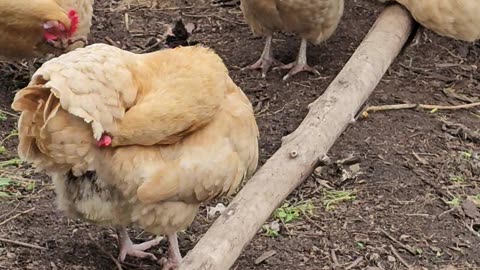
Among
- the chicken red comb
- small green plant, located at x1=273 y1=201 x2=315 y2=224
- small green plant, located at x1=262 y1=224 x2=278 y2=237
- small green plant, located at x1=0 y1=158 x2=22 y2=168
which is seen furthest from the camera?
the chicken red comb

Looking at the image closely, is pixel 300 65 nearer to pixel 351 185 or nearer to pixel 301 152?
pixel 351 185

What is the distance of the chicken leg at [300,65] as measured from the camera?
18.5ft

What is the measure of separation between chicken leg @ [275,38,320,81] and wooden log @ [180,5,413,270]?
2.94ft

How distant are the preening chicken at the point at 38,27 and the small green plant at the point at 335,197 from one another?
183 cm

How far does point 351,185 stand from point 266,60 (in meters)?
1.65

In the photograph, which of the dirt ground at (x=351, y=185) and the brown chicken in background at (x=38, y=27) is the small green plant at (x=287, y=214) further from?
the brown chicken in background at (x=38, y=27)

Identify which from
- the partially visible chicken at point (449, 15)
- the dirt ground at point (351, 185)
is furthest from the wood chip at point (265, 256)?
the partially visible chicken at point (449, 15)

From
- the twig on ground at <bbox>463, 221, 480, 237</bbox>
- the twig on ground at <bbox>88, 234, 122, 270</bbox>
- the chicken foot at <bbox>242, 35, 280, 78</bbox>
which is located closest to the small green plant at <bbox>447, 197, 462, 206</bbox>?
the twig on ground at <bbox>463, 221, 480, 237</bbox>

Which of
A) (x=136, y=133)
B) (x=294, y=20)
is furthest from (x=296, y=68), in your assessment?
(x=136, y=133)

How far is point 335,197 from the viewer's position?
4.24 metres

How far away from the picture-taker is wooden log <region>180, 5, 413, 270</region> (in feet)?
9.89

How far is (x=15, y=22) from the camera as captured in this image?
4914 millimetres

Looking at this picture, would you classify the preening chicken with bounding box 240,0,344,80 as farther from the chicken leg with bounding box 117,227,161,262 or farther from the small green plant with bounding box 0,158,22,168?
the chicken leg with bounding box 117,227,161,262

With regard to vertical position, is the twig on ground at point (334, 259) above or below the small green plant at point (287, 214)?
above
